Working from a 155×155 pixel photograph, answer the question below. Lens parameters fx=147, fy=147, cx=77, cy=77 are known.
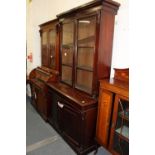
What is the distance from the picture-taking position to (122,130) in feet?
5.73

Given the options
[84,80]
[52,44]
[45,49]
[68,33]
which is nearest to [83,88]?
[84,80]

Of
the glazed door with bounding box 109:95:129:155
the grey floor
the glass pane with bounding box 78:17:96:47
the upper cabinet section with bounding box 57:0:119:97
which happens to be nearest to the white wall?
the upper cabinet section with bounding box 57:0:119:97

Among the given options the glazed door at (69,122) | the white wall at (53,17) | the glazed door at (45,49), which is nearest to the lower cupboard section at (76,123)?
the glazed door at (69,122)

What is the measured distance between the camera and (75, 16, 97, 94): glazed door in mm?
2064

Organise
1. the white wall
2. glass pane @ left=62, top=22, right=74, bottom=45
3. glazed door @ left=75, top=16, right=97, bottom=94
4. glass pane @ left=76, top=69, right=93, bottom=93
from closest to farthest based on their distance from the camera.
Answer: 1. the white wall
2. glazed door @ left=75, top=16, right=97, bottom=94
3. glass pane @ left=76, top=69, right=93, bottom=93
4. glass pane @ left=62, top=22, right=74, bottom=45

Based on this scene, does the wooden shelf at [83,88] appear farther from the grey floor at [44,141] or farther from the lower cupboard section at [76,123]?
the grey floor at [44,141]

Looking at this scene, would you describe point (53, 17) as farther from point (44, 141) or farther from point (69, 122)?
point (44, 141)

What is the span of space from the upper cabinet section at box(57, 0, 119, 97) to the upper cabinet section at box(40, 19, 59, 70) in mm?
346

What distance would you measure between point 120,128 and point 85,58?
112 centimetres

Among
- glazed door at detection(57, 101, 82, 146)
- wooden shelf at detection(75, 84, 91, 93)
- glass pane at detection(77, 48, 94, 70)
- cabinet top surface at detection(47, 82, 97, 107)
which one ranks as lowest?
glazed door at detection(57, 101, 82, 146)

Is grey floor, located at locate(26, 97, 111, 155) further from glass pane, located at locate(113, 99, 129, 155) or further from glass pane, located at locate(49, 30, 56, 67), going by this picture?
glass pane, located at locate(49, 30, 56, 67)
